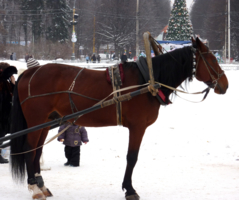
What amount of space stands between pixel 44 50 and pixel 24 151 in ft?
122

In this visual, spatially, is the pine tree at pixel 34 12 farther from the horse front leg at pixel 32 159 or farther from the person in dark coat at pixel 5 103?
the horse front leg at pixel 32 159

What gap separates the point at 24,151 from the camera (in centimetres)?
492

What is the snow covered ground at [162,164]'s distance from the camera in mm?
5078

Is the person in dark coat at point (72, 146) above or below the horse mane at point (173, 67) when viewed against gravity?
below

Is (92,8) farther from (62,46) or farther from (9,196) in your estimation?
(9,196)

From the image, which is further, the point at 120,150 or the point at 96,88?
the point at 120,150

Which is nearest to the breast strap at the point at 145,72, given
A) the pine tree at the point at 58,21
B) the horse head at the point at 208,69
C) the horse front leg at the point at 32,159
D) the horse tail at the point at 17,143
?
the horse head at the point at 208,69

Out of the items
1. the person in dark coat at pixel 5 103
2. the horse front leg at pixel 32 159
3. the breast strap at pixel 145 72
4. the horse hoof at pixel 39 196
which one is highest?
the breast strap at pixel 145 72

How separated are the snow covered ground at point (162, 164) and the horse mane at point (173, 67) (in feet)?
4.86

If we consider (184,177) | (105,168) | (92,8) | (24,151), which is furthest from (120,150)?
(92,8)

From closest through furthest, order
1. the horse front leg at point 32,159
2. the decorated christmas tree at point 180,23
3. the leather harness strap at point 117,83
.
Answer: the leather harness strap at point 117,83, the horse front leg at point 32,159, the decorated christmas tree at point 180,23

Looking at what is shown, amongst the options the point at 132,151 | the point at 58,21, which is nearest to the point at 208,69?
the point at 132,151

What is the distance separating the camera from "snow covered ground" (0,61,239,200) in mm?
5078

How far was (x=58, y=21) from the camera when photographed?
51.2 metres
